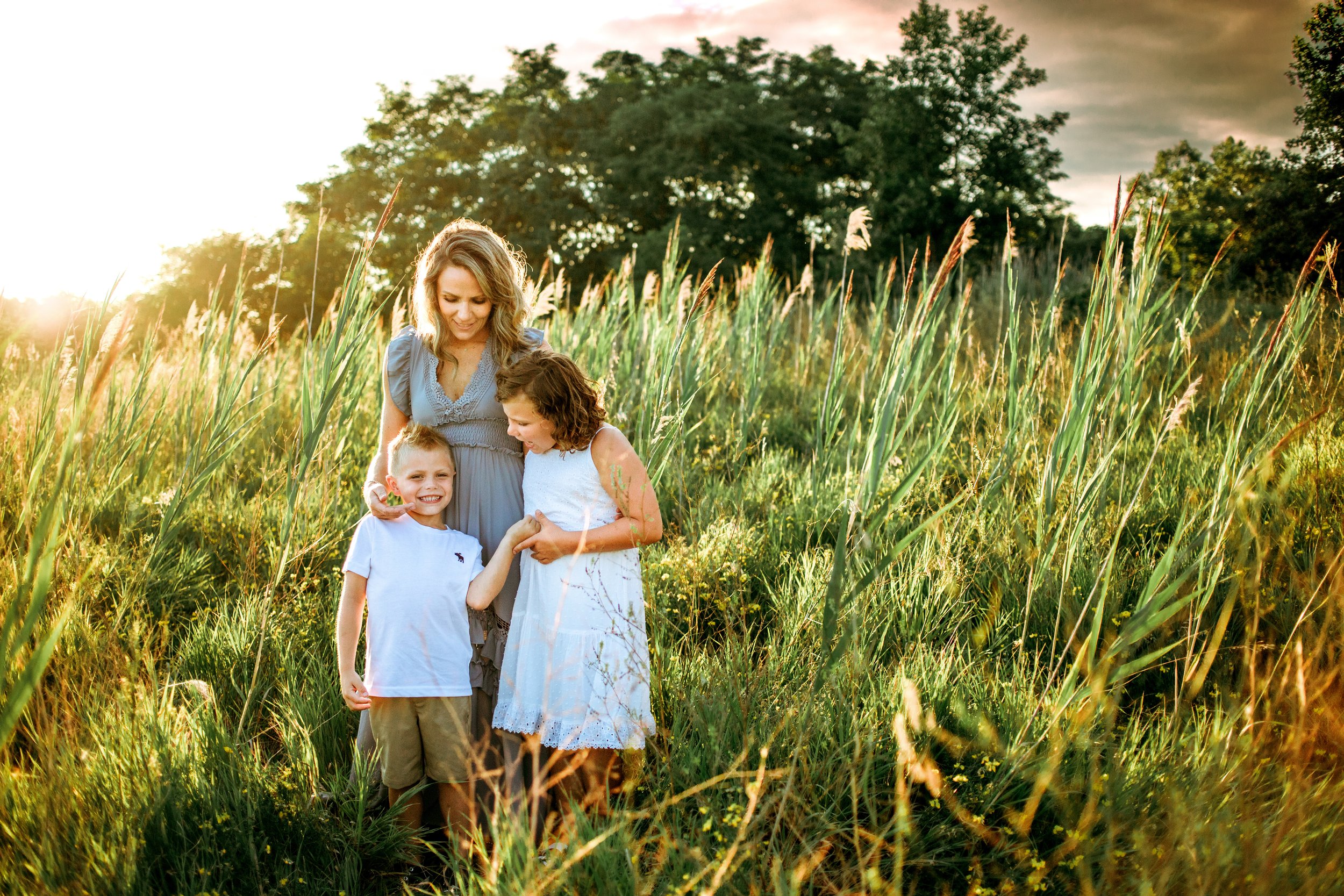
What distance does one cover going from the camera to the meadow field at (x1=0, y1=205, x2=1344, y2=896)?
1496 millimetres

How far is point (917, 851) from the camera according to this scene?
1611 mm

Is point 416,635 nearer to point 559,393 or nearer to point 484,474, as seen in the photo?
point 484,474

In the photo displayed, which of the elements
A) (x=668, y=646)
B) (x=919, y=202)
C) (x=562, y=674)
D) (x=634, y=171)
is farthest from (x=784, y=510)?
(x=634, y=171)

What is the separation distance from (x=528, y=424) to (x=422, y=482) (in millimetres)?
340

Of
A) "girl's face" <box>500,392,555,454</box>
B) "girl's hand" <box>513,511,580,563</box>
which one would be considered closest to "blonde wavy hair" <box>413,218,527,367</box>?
"girl's face" <box>500,392,555,454</box>

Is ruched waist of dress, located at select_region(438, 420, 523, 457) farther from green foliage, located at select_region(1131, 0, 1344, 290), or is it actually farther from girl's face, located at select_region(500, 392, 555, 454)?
green foliage, located at select_region(1131, 0, 1344, 290)

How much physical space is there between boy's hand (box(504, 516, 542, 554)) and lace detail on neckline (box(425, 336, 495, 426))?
436 millimetres

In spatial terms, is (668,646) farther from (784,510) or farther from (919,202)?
(919,202)

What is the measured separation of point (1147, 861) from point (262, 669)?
2440mm

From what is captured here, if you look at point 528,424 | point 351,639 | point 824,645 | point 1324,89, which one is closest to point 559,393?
point 528,424

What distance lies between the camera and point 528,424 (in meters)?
2.14

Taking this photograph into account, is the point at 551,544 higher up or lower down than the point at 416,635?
higher up

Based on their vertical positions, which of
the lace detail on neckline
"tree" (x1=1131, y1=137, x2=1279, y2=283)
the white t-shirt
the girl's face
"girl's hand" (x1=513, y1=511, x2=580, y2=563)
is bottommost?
the white t-shirt

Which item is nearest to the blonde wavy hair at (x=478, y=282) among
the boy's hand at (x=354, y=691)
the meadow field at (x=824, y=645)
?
the meadow field at (x=824, y=645)
